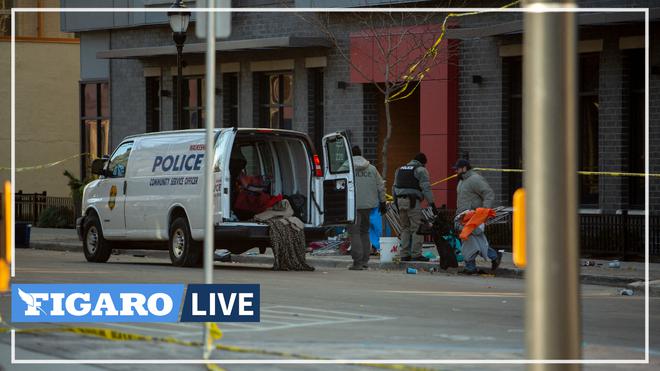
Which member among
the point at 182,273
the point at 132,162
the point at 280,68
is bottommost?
the point at 182,273

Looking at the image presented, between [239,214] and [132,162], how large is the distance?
7.45 ft

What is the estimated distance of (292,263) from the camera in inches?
773

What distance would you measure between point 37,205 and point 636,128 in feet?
61.1

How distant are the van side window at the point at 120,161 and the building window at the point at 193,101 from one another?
9.79 metres

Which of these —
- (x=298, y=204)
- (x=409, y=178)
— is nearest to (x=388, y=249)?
(x=409, y=178)

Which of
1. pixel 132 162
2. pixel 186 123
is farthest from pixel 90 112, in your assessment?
pixel 132 162

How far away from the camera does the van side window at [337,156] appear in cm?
2025

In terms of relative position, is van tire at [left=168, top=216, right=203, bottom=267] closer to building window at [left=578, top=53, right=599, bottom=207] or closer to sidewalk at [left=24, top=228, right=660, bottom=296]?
sidewalk at [left=24, top=228, right=660, bottom=296]

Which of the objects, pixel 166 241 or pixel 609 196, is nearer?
pixel 166 241

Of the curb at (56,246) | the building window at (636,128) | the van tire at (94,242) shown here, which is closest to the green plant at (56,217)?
the curb at (56,246)

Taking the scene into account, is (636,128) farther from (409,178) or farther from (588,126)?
(409,178)

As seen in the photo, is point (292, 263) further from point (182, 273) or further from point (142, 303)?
point (142, 303)

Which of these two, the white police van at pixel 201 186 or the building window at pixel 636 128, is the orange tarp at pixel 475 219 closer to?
the white police van at pixel 201 186

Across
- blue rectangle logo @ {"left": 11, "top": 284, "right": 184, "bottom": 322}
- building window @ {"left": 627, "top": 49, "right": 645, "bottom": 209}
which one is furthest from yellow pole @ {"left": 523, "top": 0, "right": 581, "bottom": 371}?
building window @ {"left": 627, "top": 49, "right": 645, "bottom": 209}
